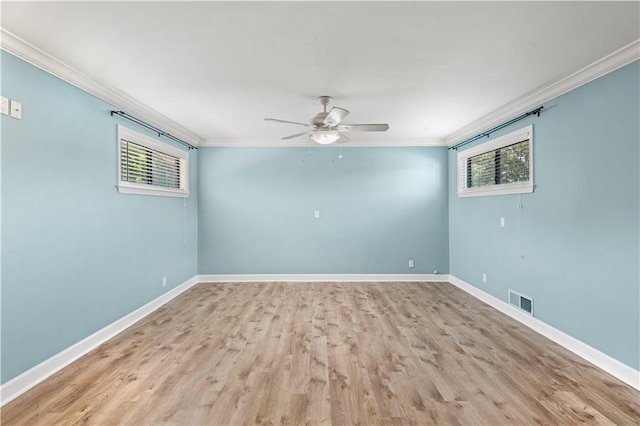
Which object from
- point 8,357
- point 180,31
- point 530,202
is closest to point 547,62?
point 530,202

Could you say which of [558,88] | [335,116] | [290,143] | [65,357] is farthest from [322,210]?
[65,357]

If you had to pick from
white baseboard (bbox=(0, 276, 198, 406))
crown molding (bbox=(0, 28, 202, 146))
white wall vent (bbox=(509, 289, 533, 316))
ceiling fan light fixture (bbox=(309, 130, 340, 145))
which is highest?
crown molding (bbox=(0, 28, 202, 146))

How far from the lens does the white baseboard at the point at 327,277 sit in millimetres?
5398

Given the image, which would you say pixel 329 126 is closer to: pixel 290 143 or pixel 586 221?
pixel 290 143

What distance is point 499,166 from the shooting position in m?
4.06

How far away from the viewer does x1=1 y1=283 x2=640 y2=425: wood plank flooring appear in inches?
75.4

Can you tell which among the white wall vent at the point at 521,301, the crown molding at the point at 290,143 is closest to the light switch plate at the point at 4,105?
the crown molding at the point at 290,143

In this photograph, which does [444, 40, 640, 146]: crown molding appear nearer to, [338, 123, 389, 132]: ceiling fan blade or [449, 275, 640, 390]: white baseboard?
[338, 123, 389, 132]: ceiling fan blade

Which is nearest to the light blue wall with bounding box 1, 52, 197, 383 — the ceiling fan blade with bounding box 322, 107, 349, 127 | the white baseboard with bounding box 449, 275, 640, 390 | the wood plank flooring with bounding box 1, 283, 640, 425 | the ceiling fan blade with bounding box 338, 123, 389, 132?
the wood plank flooring with bounding box 1, 283, 640, 425

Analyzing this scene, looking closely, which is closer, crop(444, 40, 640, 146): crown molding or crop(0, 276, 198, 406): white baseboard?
crop(0, 276, 198, 406): white baseboard

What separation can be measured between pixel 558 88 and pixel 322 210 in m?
3.60

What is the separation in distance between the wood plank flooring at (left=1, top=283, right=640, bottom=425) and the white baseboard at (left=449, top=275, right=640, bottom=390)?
0.09 metres

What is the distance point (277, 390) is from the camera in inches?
85.5

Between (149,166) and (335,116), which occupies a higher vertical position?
(335,116)
